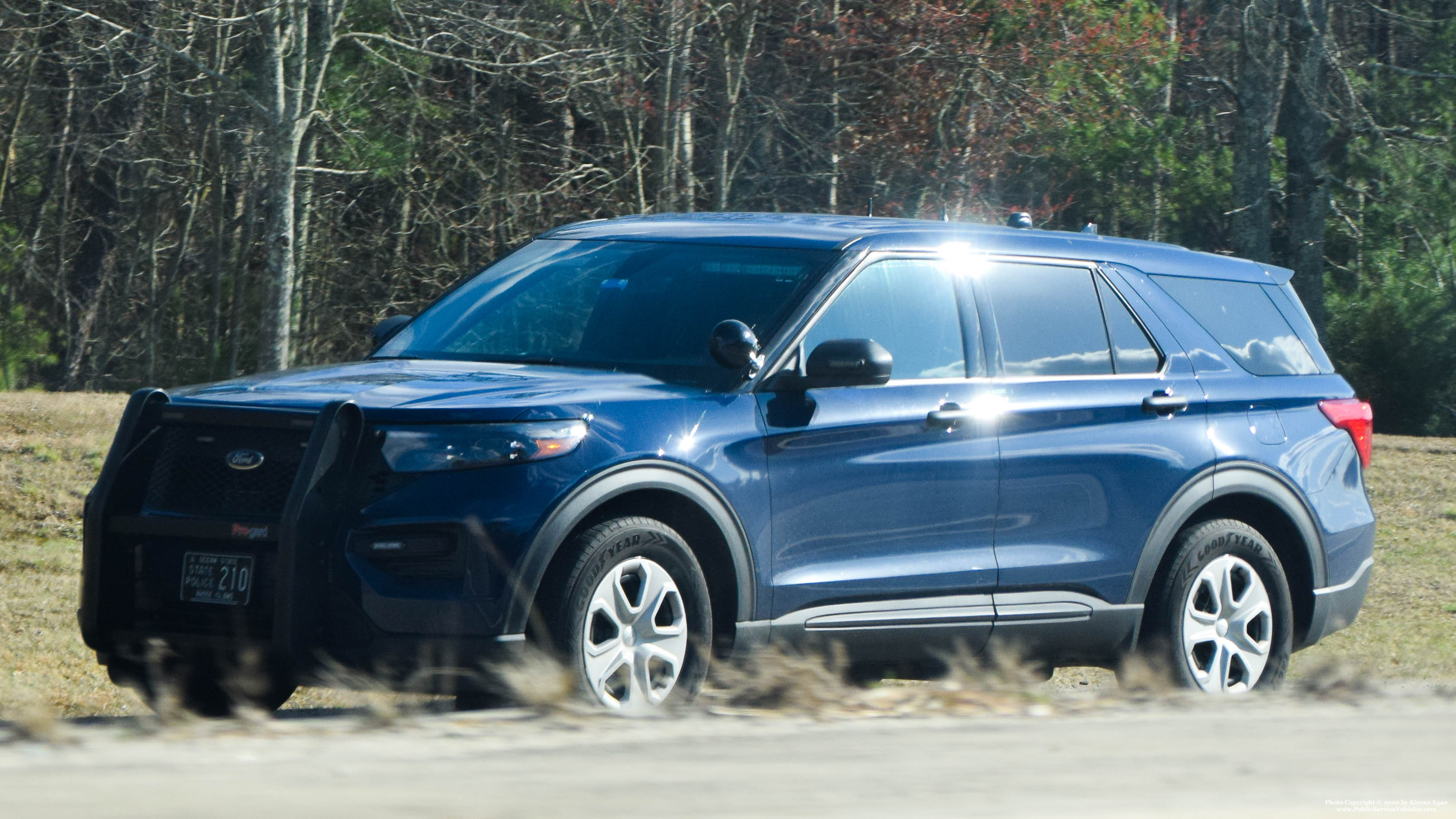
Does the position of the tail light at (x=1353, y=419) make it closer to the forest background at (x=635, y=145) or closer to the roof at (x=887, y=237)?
the roof at (x=887, y=237)

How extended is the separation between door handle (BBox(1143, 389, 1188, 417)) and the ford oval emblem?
3.31 meters

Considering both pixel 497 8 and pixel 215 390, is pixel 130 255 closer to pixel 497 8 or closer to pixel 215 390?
pixel 497 8

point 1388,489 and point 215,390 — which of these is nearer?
point 215,390

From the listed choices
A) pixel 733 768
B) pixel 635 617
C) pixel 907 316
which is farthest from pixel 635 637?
pixel 907 316

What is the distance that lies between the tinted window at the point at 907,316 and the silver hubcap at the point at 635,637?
1203mm

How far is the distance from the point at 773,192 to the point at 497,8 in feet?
10.4

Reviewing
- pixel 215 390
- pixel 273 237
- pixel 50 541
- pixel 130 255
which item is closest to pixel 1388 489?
pixel 273 237

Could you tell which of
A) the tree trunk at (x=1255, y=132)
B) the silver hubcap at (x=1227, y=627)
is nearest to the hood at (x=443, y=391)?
the silver hubcap at (x=1227, y=627)

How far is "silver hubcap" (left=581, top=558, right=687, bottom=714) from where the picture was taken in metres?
5.78

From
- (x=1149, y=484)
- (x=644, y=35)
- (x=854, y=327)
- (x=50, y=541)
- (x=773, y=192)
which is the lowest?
(x=50, y=541)

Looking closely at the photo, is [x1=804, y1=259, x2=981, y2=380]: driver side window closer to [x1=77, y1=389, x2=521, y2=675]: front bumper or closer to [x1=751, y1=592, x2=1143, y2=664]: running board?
[x1=751, y1=592, x2=1143, y2=664]: running board

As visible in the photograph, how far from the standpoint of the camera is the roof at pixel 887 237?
22.8 ft

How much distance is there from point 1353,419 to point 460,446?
4144mm

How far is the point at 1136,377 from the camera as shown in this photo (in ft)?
24.2
